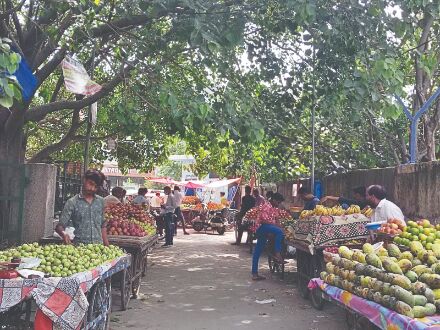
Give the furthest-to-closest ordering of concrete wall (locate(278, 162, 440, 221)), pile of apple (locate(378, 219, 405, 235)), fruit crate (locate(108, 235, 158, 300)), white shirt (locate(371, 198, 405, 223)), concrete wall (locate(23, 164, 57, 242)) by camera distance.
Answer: concrete wall (locate(23, 164, 57, 242)), concrete wall (locate(278, 162, 440, 221)), fruit crate (locate(108, 235, 158, 300)), white shirt (locate(371, 198, 405, 223)), pile of apple (locate(378, 219, 405, 235))

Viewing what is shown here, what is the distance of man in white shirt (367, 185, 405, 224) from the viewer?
7.43 meters

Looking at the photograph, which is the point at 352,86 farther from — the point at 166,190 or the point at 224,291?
the point at 166,190

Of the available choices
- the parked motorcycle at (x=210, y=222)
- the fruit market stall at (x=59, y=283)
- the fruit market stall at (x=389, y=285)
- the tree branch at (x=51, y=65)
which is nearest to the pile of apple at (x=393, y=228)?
the fruit market stall at (x=389, y=285)

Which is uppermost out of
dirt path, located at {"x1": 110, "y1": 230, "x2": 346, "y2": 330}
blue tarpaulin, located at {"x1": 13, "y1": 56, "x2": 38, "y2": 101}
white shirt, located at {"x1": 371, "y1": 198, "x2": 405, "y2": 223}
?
blue tarpaulin, located at {"x1": 13, "y1": 56, "x2": 38, "y2": 101}

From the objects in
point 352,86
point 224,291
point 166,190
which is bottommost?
point 224,291

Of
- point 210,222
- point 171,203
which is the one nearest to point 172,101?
point 171,203

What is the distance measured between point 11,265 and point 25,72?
3.34m

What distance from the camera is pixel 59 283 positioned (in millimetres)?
4305

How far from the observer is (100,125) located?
Answer: 17.2 metres

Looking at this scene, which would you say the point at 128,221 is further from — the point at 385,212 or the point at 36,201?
the point at 385,212

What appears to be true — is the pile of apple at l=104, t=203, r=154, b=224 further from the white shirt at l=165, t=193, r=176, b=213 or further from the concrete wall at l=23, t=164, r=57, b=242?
the white shirt at l=165, t=193, r=176, b=213

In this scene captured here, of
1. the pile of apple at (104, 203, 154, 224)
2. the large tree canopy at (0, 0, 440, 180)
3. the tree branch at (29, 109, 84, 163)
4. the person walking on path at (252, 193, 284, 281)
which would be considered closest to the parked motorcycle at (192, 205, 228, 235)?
the large tree canopy at (0, 0, 440, 180)

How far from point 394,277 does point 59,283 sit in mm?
2854

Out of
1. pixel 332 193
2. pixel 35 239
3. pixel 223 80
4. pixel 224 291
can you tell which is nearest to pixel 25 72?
pixel 35 239
